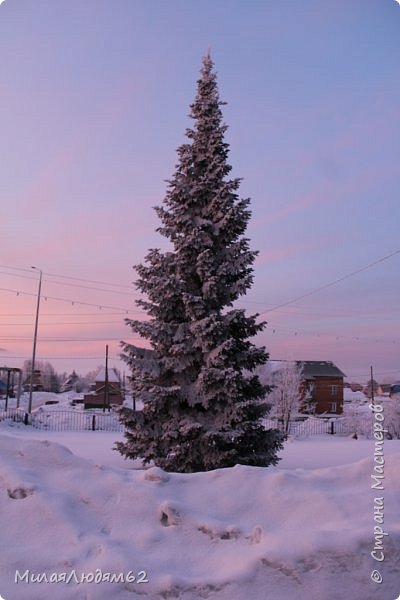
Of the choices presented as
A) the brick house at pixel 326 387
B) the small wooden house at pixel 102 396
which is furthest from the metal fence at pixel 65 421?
the brick house at pixel 326 387

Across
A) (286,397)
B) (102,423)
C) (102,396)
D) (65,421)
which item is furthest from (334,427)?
(102,396)

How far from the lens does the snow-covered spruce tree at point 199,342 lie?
10422mm

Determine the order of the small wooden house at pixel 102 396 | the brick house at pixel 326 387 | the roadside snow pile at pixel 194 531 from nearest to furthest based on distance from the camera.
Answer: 1. the roadside snow pile at pixel 194 531
2. the brick house at pixel 326 387
3. the small wooden house at pixel 102 396

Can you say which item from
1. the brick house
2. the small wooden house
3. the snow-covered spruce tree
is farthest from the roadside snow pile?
the brick house

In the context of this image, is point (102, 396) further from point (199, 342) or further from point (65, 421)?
point (199, 342)

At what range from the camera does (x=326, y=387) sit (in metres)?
59.2

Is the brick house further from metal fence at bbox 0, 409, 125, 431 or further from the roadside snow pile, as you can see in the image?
the roadside snow pile

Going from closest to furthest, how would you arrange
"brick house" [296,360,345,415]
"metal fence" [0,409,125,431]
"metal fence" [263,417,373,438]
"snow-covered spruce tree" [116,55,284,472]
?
"snow-covered spruce tree" [116,55,284,472]
"metal fence" [0,409,125,431]
"metal fence" [263,417,373,438]
"brick house" [296,360,345,415]

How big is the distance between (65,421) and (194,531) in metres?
31.2

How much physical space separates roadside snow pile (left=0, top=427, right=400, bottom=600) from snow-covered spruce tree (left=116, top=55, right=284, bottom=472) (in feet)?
16.2

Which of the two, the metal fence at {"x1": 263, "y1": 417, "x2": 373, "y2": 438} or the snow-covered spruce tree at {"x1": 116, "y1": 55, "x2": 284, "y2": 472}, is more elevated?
the snow-covered spruce tree at {"x1": 116, "y1": 55, "x2": 284, "y2": 472}

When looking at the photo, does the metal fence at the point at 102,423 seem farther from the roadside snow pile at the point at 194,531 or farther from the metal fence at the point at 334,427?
the roadside snow pile at the point at 194,531

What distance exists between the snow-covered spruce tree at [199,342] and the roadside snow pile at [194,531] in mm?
4951

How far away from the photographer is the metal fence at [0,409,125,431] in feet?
95.6
